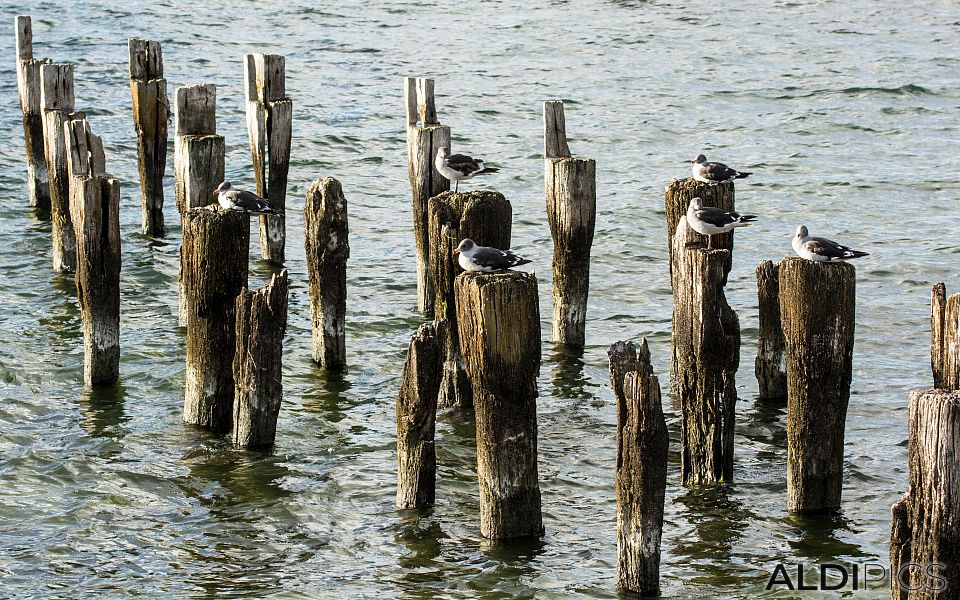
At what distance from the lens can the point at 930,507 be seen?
7766 millimetres

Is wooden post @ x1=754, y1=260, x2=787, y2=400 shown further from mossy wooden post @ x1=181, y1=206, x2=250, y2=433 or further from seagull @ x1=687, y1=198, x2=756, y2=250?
mossy wooden post @ x1=181, y1=206, x2=250, y2=433

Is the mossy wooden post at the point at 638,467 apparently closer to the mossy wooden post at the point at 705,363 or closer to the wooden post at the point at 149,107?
the mossy wooden post at the point at 705,363

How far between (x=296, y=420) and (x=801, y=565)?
5.33m

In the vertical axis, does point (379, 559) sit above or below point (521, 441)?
below

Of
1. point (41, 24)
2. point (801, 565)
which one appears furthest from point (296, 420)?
point (41, 24)

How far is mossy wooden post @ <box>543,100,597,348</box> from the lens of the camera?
14023 millimetres

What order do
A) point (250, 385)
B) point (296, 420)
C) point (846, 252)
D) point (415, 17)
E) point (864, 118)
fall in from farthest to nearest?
1. point (415, 17)
2. point (864, 118)
3. point (296, 420)
4. point (250, 385)
5. point (846, 252)

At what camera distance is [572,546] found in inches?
406

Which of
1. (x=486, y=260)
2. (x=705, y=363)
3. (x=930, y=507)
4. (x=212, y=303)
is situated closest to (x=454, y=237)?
(x=486, y=260)

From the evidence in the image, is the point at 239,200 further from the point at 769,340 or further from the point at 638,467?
the point at 638,467

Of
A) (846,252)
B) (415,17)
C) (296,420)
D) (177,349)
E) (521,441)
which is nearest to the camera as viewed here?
(521,441)

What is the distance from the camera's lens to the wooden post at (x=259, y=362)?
462 inches

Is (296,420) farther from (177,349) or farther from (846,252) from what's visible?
(846,252)

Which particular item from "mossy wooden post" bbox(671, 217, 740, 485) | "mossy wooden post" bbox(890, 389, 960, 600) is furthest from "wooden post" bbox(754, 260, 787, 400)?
"mossy wooden post" bbox(890, 389, 960, 600)
